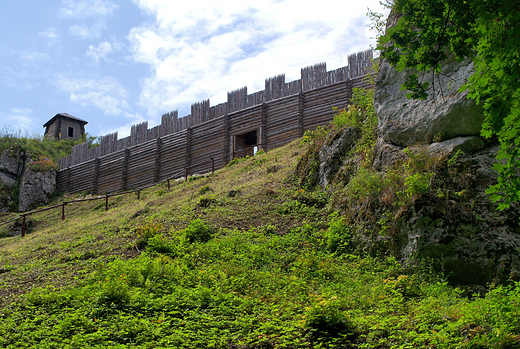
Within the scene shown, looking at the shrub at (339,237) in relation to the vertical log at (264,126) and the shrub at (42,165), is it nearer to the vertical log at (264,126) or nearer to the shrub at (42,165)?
the vertical log at (264,126)

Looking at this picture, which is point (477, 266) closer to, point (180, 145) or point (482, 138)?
point (482, 138)

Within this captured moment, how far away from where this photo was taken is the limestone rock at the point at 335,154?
1120cm

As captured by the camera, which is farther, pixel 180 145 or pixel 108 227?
pixel 180 145

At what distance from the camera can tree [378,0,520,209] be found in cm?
431

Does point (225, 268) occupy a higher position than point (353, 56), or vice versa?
point (353, 56)

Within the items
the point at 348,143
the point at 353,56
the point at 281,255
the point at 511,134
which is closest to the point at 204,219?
the point at 281,255

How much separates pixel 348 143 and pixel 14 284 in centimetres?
832

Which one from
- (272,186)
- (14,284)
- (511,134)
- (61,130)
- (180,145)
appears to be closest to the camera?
(511,134)

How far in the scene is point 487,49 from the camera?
4488 millimetres

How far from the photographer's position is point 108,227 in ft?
42.9

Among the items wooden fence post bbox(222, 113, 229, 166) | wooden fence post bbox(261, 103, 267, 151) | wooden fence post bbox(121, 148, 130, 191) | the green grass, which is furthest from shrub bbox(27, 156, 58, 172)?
the green grass

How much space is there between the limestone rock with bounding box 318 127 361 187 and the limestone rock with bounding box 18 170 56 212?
22440 millimetres

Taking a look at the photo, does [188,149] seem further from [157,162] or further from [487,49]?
[487,49]

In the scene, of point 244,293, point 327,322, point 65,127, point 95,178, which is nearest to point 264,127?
point 95,178
